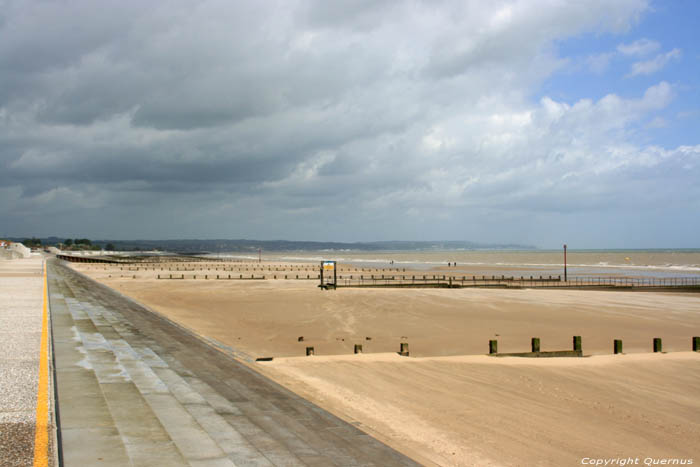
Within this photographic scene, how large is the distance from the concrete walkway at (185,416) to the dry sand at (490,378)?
0.95 m

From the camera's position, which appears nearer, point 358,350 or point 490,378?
point 490,378

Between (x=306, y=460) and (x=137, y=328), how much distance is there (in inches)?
519

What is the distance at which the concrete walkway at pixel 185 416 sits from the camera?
6586mm

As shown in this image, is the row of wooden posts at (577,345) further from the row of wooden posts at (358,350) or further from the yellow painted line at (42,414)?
the yellow painted line at (42,414)

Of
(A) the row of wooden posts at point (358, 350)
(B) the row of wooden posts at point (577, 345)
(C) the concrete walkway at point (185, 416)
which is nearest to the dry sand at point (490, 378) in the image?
(B) the row of wooden posts at point (577, 345)

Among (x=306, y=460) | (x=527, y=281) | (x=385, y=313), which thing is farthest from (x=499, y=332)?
(x=527, y=281)

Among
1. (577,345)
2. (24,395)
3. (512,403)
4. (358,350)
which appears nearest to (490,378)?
(512,403)

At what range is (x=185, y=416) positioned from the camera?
320 inches

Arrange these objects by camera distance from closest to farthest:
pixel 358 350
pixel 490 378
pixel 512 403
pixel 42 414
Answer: pixel 42 414
pixel 512 403
pixel 490 378
pixel 358 350

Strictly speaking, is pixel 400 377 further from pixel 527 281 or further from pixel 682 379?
pixel 527 281

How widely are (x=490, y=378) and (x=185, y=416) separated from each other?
8377mm

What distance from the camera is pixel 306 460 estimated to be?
6605 mm

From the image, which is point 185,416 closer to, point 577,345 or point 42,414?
point 42,414

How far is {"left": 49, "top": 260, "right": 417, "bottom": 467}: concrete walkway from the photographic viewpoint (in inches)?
259
